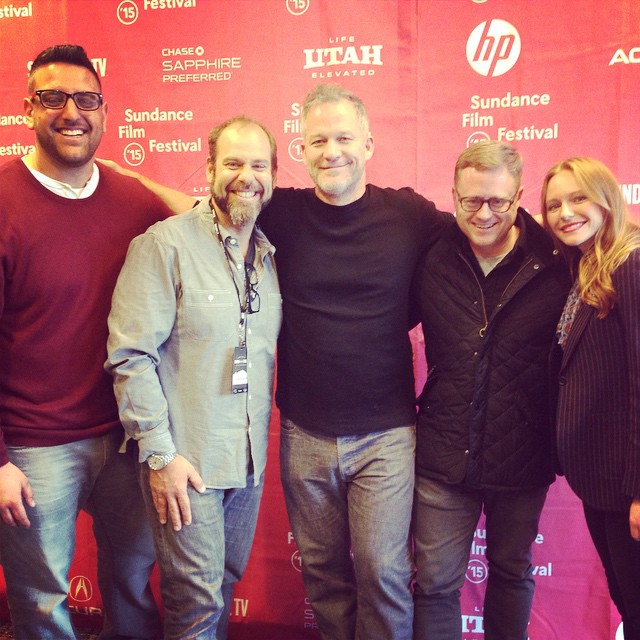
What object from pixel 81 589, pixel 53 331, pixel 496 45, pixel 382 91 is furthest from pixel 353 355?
pixel 81 589

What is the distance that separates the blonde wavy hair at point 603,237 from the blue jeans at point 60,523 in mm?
1409

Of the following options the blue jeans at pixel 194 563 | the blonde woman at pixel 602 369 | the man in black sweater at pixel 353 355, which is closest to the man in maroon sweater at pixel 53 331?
the blue jeans at pixel 194 563

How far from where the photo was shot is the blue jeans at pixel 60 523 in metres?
1.70

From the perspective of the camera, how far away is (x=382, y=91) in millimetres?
2240

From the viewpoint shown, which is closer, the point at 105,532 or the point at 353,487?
the point at 353,487

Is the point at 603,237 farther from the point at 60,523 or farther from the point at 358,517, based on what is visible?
the point at 60,523

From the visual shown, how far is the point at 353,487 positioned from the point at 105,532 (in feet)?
2.77

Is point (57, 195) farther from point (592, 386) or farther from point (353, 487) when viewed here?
point (592, 386)

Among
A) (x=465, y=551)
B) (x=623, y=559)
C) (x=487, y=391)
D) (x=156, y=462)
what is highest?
(x=487, y=391)

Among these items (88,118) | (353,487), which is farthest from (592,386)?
(88,118)

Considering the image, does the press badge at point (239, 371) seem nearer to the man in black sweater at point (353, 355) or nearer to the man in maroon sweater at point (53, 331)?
the man in black sweater at point (353, 355)

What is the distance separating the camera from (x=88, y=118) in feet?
5.62

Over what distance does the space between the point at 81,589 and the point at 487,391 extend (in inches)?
80.9

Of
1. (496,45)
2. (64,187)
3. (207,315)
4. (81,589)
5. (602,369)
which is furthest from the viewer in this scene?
(81,589)
